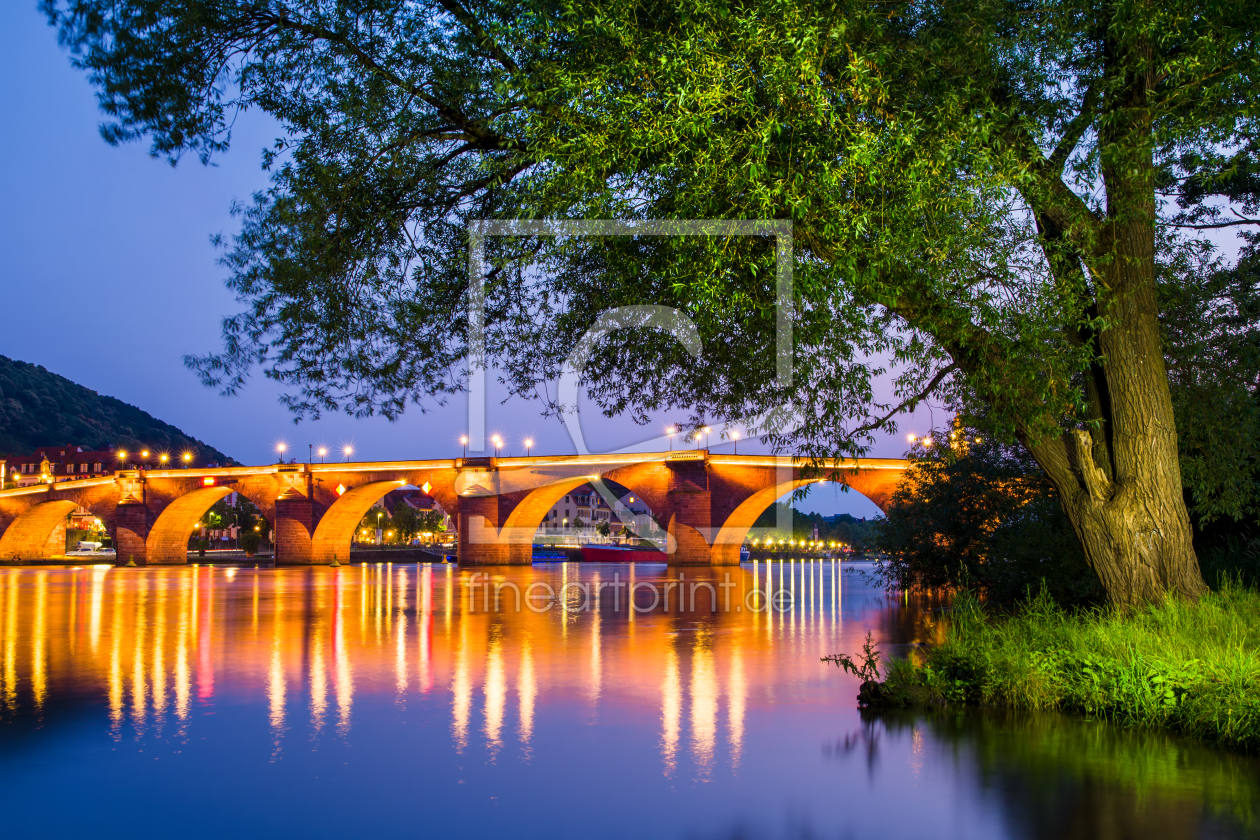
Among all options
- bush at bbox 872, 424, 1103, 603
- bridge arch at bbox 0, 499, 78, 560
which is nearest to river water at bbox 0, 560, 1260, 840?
bush at bbox 872, 424, 1103, 603

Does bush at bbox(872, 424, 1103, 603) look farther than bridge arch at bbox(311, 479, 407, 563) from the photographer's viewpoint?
No

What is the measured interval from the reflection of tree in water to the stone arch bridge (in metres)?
38.0

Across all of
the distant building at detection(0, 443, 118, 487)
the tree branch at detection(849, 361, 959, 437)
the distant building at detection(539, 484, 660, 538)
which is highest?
the distant building at detection(0, 443, 118, 487)

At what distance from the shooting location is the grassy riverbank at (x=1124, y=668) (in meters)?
7.77

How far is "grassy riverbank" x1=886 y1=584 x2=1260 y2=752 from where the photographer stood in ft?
25.5

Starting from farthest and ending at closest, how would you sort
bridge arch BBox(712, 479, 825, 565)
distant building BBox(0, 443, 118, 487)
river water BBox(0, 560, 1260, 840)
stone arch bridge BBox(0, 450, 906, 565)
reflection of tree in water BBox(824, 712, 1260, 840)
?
distant building BBox(0, 443, 118, 487), bridge arch BBox(712, 479, 825, 565), stone arch bridge BBox(0, 450, 906, 565), river water BBox(0, 560, 1260, 840), reflection of tree in water BBox(824, 712, 1260, 840)

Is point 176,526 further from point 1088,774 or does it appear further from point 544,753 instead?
point 1088,774

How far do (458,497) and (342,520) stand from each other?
428 inches

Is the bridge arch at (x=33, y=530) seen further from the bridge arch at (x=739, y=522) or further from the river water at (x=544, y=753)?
the river water at (x=544, y=753)

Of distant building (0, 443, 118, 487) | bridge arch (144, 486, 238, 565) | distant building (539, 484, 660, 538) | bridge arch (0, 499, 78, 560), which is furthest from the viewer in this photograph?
distant building (539, 484, 660, 538)

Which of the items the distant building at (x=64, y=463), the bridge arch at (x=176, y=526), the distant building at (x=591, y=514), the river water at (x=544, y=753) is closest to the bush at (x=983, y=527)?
the river water at (x=544, y=753)

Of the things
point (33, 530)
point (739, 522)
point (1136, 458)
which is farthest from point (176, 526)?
point (1136, 458)

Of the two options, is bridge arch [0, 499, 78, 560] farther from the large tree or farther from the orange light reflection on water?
the large tree

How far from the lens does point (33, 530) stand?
251 feet
